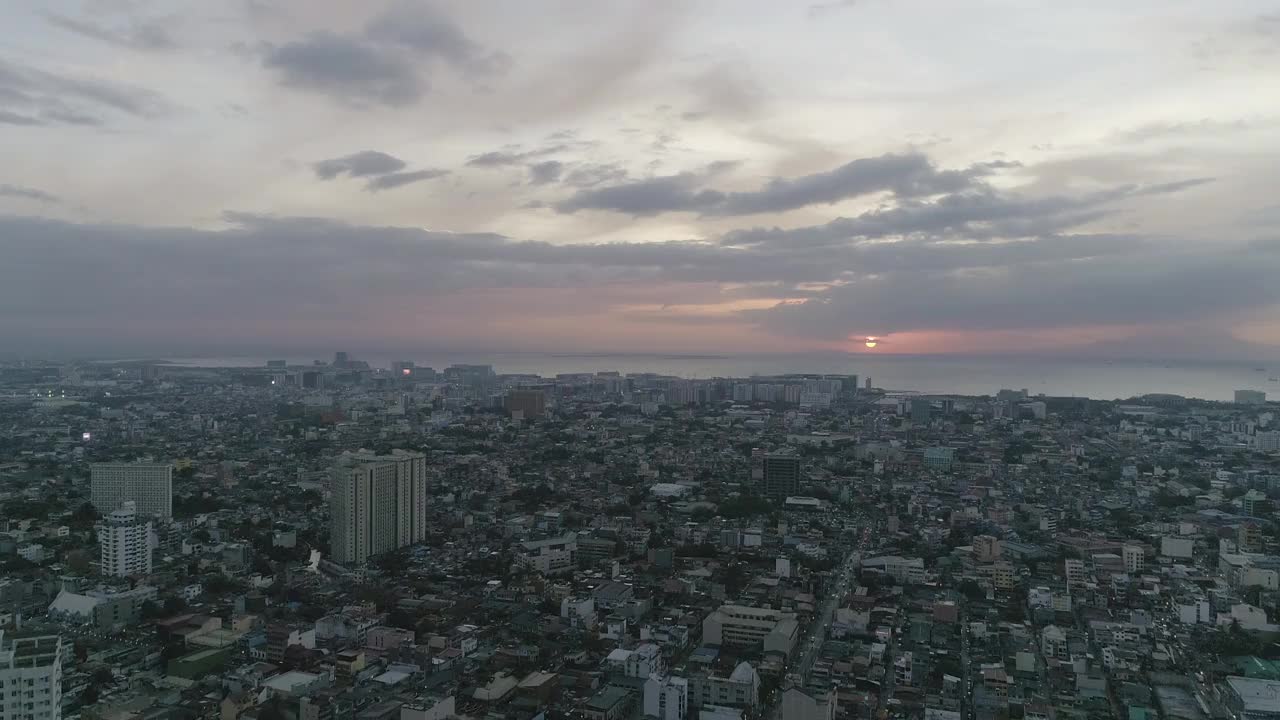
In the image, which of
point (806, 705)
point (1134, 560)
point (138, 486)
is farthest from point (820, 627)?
point (138, 486)

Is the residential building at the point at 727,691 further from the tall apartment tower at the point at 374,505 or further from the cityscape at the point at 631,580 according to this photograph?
the tall apartment tower at the point at 374,505

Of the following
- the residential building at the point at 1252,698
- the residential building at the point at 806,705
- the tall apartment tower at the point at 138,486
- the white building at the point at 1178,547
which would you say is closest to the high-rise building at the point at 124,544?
the tall apartment tower at the point at 138,486

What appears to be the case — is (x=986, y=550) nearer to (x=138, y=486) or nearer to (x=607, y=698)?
(x=607, y=698)

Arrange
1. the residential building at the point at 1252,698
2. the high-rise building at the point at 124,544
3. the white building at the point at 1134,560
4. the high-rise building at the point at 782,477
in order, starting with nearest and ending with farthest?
the residential building at the point at 1252,698, the high-rise building at the point at 124,544, the white building at the point at 1134,560, the high-rise building at the point at 782,477

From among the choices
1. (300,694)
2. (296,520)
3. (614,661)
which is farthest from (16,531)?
(614,661)

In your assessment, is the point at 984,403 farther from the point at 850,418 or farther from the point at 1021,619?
the point at 1021,619

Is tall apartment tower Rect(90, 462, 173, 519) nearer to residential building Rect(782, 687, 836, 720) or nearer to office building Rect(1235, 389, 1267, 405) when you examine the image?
residential building Rect(782, 687, 836, 720)

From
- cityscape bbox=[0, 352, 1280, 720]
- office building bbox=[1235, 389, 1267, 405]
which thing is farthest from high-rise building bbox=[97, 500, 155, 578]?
office building bbox=[1235, 389, 1267, 405]
